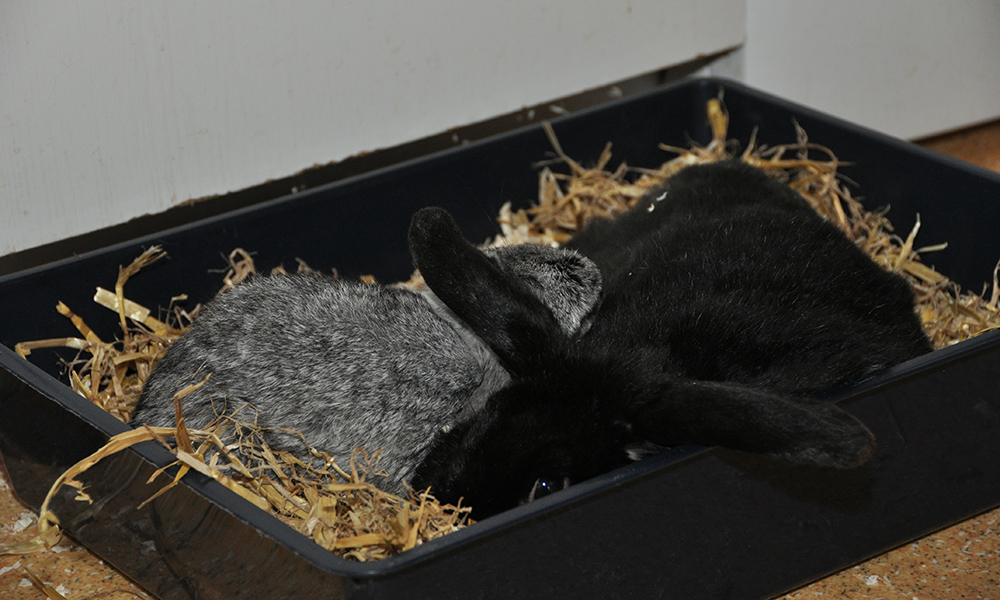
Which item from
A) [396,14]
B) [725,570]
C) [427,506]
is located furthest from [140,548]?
[396,14]

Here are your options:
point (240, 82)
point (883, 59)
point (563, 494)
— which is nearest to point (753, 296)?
point (563, 494)

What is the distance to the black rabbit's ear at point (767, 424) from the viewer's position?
158 cm

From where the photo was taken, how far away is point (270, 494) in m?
1.85

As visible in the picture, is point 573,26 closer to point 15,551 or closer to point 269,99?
point 269,99

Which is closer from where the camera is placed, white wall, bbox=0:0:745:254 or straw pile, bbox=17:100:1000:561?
straw pile, bbox=17:100:1000:561

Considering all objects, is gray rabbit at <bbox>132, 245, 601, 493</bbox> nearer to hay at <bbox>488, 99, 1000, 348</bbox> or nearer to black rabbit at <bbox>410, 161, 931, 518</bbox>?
black rabbit at <bbox>410, 161, 931, 518</bbox>

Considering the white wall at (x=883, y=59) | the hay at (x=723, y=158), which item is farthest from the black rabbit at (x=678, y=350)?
the white wall at (x=883, y=59)

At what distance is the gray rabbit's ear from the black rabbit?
4 centimetres

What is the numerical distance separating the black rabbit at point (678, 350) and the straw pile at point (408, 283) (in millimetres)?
123

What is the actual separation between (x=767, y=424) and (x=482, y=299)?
1.62ft

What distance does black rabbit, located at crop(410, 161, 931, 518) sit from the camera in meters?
1.65

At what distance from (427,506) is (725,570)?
50 centimetres

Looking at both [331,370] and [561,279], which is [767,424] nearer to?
[561,279]

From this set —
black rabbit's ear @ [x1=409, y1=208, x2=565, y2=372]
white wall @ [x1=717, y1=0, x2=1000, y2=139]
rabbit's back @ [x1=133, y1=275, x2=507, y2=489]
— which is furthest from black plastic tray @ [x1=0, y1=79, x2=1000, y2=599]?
white wall @ [x1=717, y1=0, x2=1000, y2=139]
